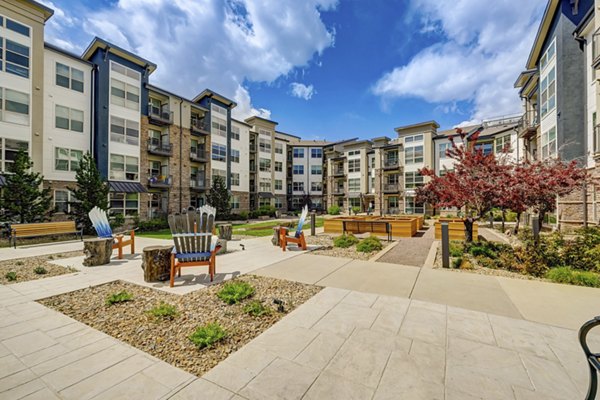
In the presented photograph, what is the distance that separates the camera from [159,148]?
24.7 metres

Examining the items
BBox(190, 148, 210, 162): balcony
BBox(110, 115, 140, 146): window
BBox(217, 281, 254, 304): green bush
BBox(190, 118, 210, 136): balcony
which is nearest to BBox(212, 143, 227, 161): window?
BBox(190, 148, 210, 162): balcony

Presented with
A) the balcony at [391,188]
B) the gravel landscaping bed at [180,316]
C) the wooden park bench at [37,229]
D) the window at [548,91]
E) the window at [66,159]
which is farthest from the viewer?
the balcony at [391,188]

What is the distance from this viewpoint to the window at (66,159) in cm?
1812

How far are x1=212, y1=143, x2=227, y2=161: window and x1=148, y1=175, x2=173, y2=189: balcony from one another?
6.57m

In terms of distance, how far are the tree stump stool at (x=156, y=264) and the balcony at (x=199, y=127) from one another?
81.4 feet

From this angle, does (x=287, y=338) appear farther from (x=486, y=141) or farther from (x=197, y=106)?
(x=486, y=141)

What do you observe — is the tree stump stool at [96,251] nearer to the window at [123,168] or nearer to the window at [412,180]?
the window at [123,168]

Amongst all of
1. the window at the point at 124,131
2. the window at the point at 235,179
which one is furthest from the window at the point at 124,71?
the window at the point at 235,179

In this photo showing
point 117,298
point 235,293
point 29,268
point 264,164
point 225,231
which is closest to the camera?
point 117,298

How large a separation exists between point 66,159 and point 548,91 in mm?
33874

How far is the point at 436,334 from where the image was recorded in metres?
3.50

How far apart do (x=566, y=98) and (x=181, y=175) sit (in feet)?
98.5

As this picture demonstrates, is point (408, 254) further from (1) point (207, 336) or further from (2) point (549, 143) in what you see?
(2) point (549, 143)

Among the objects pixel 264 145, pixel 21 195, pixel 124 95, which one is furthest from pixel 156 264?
pixel 264 145
